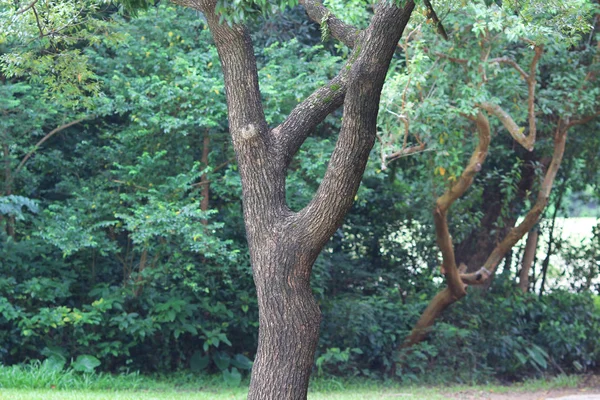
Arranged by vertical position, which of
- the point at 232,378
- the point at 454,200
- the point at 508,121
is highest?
the point at 508,121

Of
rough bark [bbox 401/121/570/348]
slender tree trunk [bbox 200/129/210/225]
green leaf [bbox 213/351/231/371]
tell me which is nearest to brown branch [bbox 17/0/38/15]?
slender tree trunk [bbox 200/129/210/225]

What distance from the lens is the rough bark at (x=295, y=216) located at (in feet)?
17.5

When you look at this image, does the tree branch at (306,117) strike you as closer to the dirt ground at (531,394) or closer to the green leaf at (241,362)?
the dirt ground at (531,394)

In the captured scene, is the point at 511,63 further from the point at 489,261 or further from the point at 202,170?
the point at 202,170

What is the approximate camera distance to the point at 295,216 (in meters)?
5.55

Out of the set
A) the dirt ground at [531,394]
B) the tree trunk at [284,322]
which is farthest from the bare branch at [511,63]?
the tree trunk at [284,322]

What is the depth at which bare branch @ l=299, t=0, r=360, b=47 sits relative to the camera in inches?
247

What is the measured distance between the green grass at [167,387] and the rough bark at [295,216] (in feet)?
11.8

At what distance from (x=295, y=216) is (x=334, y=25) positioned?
1.89 meters

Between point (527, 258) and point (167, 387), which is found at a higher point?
point (527, 258)

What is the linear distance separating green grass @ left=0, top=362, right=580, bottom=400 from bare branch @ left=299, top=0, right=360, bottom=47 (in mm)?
4661

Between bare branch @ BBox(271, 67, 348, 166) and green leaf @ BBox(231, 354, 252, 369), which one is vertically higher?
bare branch @ BBox(271, 67, 348, 166)

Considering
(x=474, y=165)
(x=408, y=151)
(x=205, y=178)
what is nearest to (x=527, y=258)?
(x=474, y=165)

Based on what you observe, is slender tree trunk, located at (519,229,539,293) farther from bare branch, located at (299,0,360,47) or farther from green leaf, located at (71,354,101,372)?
bare branch, located at (299,0,360,47)
